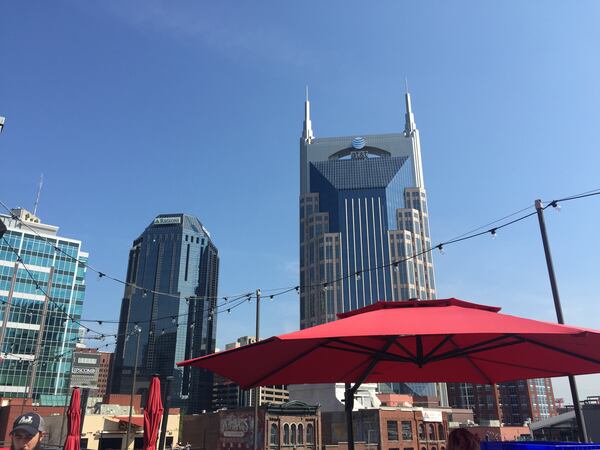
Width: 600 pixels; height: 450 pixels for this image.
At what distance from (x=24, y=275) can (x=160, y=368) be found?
105 meters

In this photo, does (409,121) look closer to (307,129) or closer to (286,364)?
(307,129)

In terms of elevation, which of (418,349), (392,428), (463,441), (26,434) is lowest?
(392,428)

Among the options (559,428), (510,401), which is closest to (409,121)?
(510,401)

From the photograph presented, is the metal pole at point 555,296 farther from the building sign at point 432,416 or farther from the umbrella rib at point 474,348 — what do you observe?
the building sign at point 432,416

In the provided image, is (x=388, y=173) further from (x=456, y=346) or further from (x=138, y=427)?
(x=456, y=346)

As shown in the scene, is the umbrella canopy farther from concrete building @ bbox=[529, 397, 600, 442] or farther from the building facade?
the building facade

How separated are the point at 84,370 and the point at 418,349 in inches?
4173

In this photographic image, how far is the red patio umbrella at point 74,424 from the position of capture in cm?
1466

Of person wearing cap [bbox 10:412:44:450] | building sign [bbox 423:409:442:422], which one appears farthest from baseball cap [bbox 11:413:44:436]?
building sign [bbox 423:409:442:422]

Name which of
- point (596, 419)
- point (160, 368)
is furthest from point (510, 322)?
point (160, 368)

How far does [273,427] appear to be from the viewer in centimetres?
4219

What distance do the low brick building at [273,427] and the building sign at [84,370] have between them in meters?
56.9

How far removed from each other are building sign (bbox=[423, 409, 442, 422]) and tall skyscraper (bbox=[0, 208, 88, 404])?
5526 cm

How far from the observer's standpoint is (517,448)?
567cm
